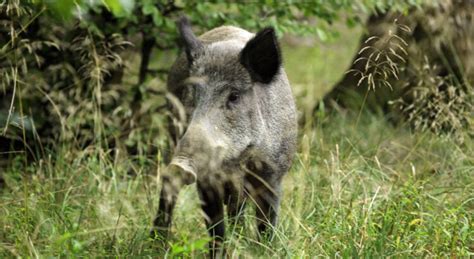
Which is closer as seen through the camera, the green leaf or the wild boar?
the wild boar

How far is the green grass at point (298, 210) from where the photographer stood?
12.0 feet

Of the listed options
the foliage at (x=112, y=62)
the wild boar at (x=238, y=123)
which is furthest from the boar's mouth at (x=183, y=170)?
the foliage at (x=112, y=62)

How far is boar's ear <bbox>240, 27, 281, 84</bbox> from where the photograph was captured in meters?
4.16

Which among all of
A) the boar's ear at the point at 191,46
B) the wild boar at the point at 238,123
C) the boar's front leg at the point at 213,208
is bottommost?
the boar's front leg at the point at 213,208

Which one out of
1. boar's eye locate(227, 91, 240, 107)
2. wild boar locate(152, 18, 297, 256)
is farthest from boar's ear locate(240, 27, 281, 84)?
boar's eye locate(227, 91, 240, 107)

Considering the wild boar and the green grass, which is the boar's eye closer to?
the wild boar

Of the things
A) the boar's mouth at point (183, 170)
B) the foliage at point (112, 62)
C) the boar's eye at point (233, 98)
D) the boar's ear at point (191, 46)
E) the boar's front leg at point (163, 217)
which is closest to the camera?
the boar's mouth at point (183, 170)

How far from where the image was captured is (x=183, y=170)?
3434mm

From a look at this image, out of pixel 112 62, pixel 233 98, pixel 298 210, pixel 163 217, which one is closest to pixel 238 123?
pixel 233 98

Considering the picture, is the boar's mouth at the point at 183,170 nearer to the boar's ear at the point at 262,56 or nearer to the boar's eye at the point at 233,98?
the boar's eye at the point at 233,98

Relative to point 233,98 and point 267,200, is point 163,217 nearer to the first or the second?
point 267,200

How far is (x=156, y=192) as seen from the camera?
4926mm

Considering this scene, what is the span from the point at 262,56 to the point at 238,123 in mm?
457

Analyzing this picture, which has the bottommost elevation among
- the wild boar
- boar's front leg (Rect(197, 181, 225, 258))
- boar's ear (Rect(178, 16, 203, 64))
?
boar's front leg (Rect(197, 181, 225, 258))
